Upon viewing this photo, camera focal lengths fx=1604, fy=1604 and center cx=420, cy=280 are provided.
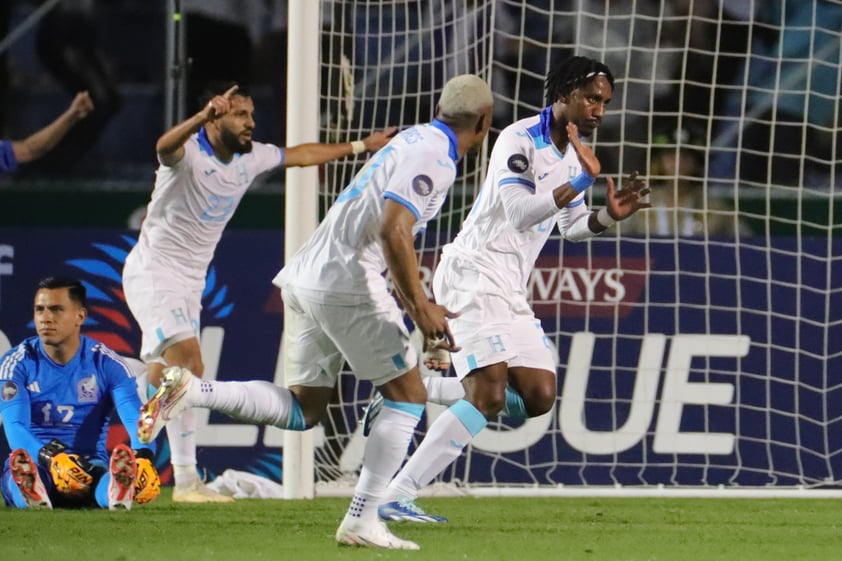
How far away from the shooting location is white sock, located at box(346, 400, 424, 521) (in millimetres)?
5430

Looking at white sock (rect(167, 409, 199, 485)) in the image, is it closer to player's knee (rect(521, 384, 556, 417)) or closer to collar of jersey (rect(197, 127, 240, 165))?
collar of jersey (rect(197, 127, 240, 165))

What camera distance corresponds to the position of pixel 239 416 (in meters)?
5.93

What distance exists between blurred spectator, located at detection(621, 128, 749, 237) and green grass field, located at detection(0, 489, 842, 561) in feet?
6.43

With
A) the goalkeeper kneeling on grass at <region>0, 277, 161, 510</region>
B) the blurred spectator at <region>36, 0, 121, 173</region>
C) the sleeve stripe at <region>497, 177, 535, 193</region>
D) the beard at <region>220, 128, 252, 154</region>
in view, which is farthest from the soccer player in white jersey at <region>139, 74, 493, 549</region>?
the blurred spectator at <region>36, 0, 121, 173</region>

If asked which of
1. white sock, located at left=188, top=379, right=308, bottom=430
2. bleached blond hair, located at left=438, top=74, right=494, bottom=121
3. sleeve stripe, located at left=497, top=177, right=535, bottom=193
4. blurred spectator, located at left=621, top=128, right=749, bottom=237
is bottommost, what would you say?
white sock, located at left=188, top=379, right=308, bottom=430

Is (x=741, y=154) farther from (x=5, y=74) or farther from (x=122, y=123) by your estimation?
(x=5, y=74)

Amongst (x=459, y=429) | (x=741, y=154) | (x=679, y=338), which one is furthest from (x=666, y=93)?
(x=459, y=429)

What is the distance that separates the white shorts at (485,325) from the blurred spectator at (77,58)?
5610mm

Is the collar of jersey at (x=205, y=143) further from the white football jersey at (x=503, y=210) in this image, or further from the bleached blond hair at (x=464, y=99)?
the bleached blond hair at (x=464, y=99)

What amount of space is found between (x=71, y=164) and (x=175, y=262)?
3948 millimetres

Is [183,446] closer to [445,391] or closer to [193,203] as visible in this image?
[193,203]

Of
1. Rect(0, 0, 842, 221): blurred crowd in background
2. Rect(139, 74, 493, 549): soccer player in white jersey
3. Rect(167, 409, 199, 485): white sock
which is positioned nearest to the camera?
Rect(139, 74, 493, 549): soccer player in white jersey

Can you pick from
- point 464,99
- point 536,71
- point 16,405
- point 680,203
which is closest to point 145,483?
point 16,405

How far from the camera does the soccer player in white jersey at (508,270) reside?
636 cm
